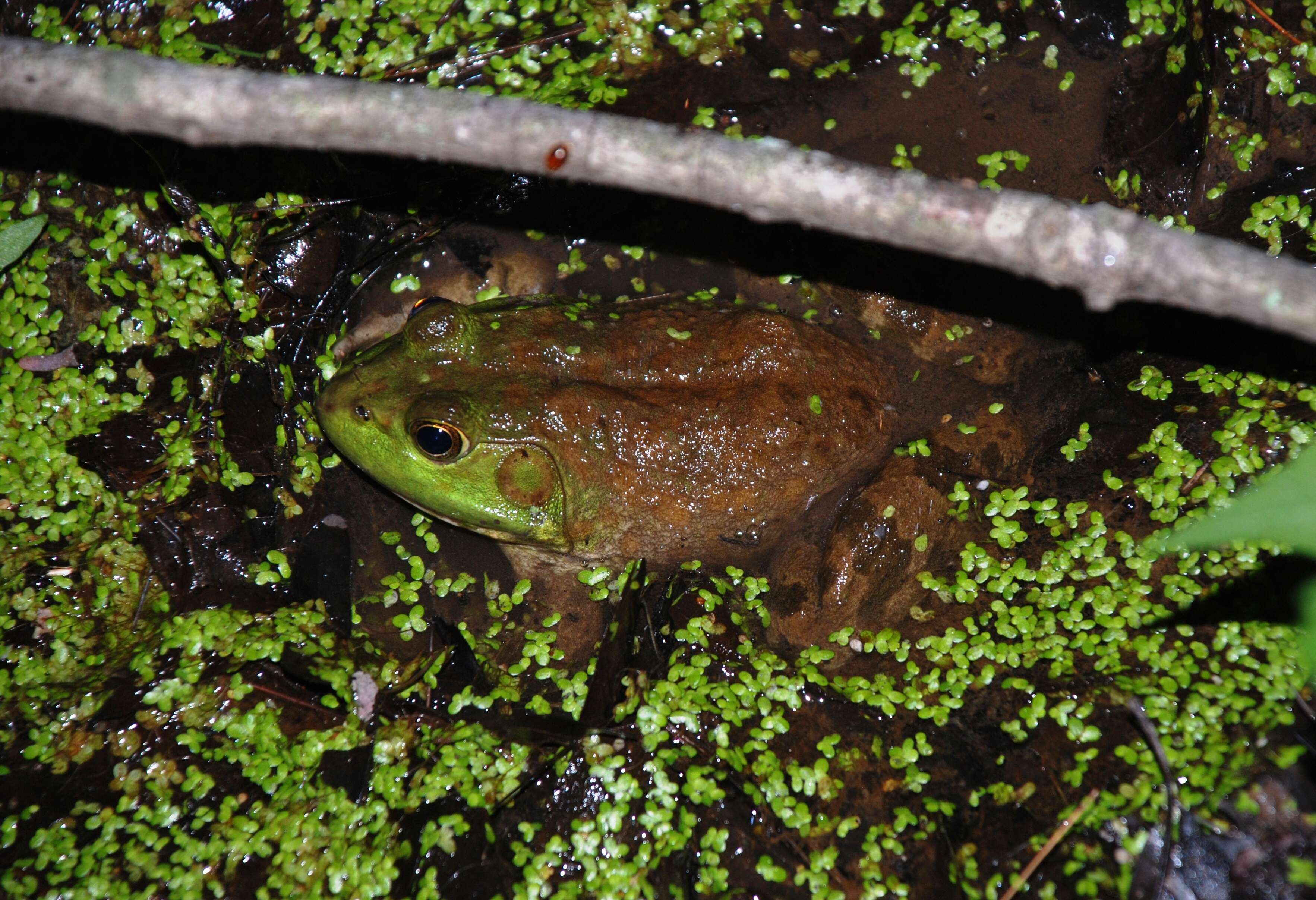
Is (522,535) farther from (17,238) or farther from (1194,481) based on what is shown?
(1194,481)

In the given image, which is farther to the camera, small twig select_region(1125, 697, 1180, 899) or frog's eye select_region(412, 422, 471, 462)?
frog's eye select_region(412, 422, 471, 462)

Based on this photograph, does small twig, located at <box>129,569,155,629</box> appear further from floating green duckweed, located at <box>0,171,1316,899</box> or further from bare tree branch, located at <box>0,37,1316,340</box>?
bare tree branch, located at <box>0,37,1316,340</box>

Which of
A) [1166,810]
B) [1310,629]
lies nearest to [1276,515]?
[1310,629]

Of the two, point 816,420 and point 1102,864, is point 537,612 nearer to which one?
point 816,420

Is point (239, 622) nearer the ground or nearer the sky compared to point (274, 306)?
nearer the ground

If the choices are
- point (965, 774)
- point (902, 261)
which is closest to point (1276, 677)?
→ point (965, 774)

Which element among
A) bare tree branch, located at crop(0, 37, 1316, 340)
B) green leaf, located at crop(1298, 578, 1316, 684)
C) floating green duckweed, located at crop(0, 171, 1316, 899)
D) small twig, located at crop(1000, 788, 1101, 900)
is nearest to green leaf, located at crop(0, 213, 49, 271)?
floating green duckweed, located at crop(0, 171, 1316, 899)

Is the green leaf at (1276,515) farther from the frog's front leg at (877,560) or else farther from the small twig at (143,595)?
the small twig at (143,595)
